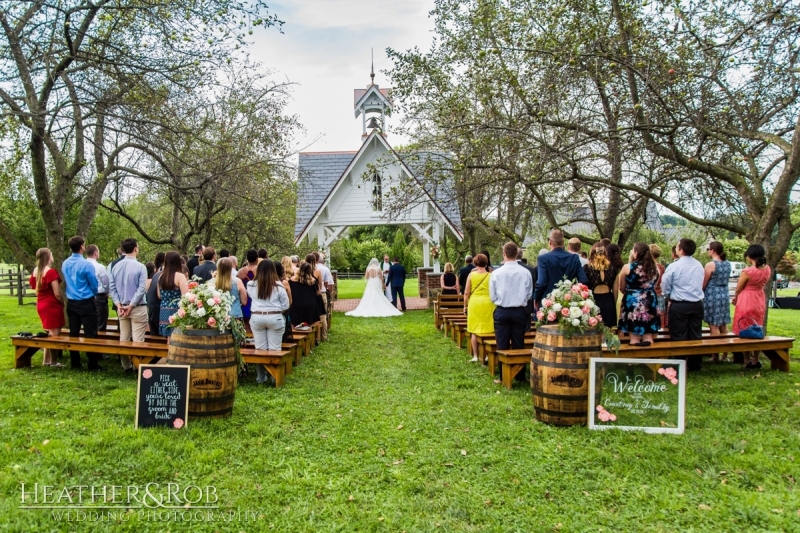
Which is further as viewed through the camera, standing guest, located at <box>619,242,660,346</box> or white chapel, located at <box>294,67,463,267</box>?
white chapel, located at <box>294,67,463,267</box>

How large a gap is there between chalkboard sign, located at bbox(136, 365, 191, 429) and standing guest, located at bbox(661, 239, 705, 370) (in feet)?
21.2

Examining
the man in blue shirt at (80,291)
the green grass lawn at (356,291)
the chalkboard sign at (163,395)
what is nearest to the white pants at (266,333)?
the chalkboard sign at (163,395)

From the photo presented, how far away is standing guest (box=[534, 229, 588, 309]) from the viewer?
758 cm

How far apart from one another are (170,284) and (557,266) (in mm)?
5310

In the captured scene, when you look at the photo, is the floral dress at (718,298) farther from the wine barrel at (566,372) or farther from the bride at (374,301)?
the bride at (374,301)

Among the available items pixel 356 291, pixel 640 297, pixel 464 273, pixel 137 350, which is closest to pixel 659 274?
pixel 640 297

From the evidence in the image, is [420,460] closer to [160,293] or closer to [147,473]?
[147,473]

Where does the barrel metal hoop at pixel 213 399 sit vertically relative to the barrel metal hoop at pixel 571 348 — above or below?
below

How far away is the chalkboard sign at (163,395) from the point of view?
5457 mm

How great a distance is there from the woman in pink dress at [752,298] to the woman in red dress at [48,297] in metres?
9.95

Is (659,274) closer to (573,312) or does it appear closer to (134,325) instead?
(573,312)

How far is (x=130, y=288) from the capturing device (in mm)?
7922

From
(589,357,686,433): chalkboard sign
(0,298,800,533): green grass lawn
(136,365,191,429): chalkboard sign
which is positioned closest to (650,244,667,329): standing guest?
(0,298,800,533): green grass lawn

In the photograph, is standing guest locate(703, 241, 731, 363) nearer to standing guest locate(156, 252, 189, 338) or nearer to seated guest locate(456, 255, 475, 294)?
seated guest locate(456, 255, 475, 294)
